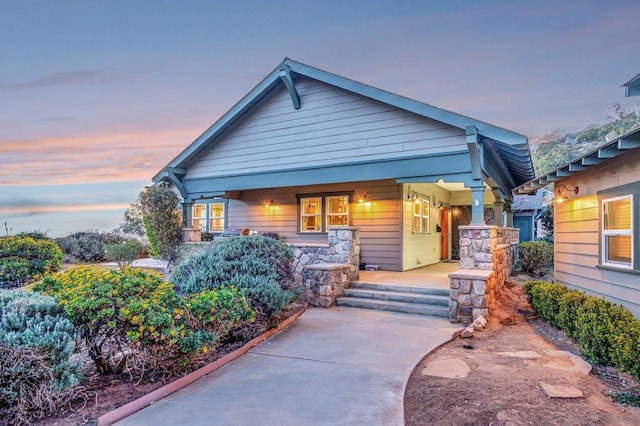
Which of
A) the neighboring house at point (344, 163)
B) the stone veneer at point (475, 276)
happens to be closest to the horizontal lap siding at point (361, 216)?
the neighboring house at point (344, 163)

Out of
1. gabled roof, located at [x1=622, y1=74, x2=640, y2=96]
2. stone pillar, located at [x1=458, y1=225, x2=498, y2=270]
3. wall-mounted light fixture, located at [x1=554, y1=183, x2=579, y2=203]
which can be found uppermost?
gabled roof, located at [x1=622, y1=74, x2=640, y2=96]

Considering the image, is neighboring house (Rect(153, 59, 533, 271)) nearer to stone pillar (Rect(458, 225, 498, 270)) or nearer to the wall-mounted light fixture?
stone pillar (Rect(458, 225, 498, 270))

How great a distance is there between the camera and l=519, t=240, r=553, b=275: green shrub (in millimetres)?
12102

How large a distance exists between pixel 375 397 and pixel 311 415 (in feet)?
2.17

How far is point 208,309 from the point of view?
4.01m

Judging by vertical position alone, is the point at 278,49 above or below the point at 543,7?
below

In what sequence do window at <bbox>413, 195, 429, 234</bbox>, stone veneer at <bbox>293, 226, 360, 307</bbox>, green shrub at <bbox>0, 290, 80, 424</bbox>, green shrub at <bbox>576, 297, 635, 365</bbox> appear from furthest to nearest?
window at <bbox>413, 195, 429, 234</bbox> → stone veneer at <bbox>293, 226, 360, 307</bbox> → green shrub at <bbox>576, 297, 635, 365</bbox> → green shrub at <bbox>0, 290, 80, 424</bbox>

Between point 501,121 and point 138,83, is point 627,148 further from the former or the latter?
point 501,121

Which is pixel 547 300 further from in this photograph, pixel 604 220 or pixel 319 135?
pixel 319 135

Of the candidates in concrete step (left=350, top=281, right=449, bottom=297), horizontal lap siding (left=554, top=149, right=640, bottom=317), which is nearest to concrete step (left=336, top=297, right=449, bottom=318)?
concrete step (left=350, top=281, right=449, bottom=297)

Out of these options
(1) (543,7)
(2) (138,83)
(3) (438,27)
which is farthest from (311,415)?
(1) (543,7)

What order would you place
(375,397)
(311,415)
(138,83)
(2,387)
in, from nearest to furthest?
(2,387)
(311,415)
(375,397)
(138,83)

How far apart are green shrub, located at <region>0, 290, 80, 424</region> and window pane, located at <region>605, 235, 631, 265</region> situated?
6.54m

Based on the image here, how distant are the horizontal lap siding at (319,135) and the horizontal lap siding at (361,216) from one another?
1682 millimetres
